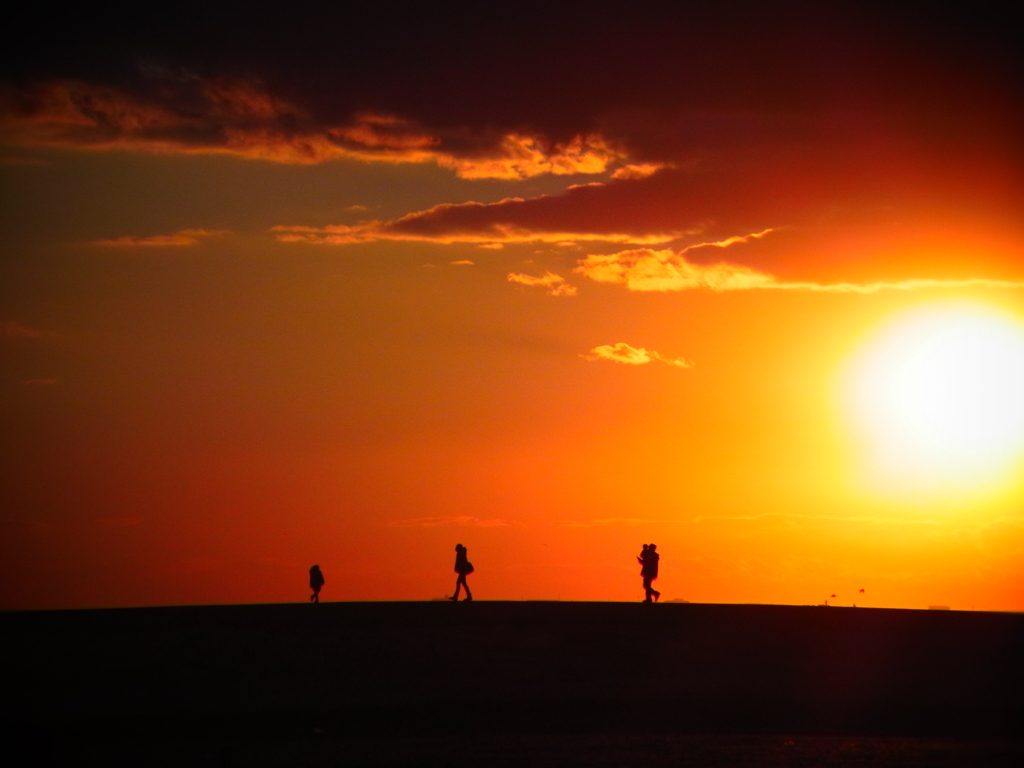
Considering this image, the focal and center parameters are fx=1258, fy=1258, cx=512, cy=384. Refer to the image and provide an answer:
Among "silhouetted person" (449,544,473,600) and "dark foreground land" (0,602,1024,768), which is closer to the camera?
"dark foreground land" (0,602,1024,768)

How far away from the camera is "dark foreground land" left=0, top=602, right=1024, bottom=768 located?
2633 cm

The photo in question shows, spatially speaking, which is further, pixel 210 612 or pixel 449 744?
pixel 210 612

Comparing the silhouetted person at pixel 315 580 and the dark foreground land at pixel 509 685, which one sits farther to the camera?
the silhouetted person at pixel 315 580

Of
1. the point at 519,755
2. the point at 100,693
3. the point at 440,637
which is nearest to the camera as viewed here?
the point at 519,755

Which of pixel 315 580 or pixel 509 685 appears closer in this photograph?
pixel 509 685

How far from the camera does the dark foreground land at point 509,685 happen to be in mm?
26328

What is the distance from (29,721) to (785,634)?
18529 mm

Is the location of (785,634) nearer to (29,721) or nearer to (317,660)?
(317,660)

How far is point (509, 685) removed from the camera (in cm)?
Answer: 3019

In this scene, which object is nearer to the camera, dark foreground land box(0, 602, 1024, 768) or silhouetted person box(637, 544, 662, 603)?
dark foreground land box(0, 602, 1024, 768)

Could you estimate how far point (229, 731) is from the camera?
28.2 meters

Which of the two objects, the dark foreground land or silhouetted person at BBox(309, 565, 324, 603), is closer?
the dark foreground land

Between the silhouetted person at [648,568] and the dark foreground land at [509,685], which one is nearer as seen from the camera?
the dark foreground land at [509,685]

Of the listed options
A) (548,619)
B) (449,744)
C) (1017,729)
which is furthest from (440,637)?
(1017,729)
